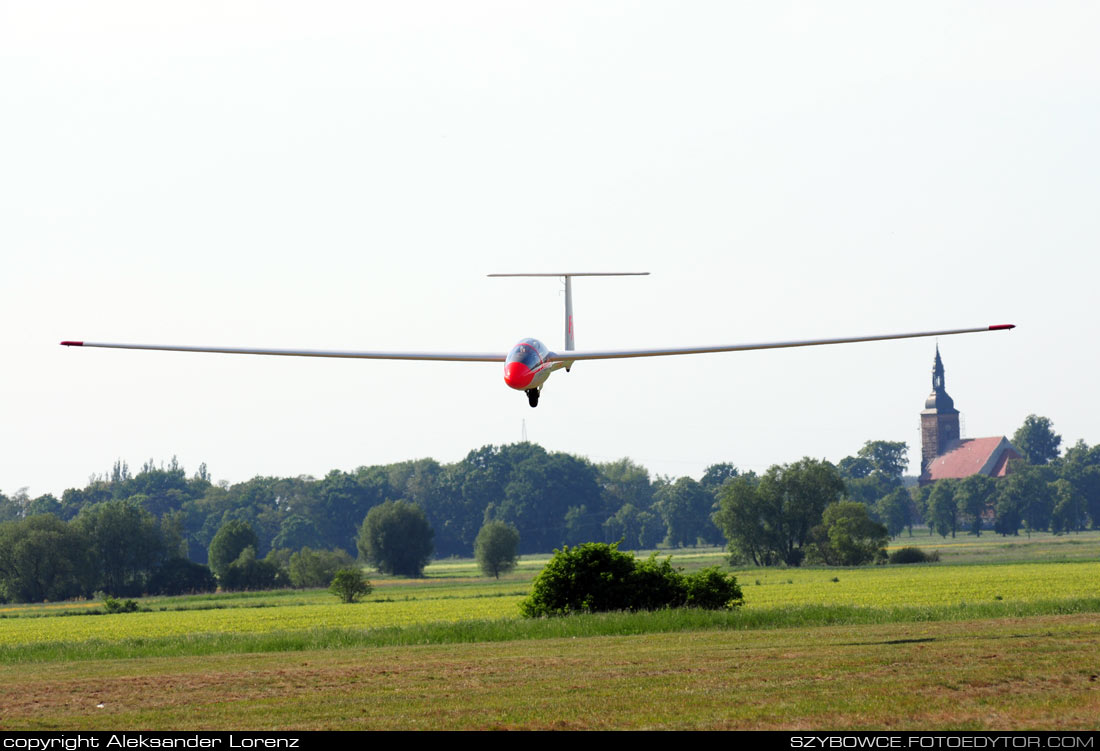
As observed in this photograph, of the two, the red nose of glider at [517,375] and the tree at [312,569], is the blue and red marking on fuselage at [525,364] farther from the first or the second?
the tree at [312,569]

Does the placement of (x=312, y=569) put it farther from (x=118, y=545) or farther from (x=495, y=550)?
(x=495, y=550)

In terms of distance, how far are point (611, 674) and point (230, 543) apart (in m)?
109

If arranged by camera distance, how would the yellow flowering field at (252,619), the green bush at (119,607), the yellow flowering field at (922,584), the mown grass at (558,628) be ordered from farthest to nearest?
the green bush at (119,607) < the yellow flowering field at (922,584) < the yellow flowering field at (252,619) < the mown grass at (558,628)

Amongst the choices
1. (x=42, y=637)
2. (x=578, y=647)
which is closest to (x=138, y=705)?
(x=578, y=647)

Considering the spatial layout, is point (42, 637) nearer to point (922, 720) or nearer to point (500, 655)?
point (500, 655)

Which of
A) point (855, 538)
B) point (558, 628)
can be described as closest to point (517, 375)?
point (558, 628)

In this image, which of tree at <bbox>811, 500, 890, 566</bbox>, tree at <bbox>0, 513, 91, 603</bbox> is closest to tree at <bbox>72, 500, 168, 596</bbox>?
tree at <bbox>0, 513, 91, 603</bbox>

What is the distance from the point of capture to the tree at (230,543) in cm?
12662

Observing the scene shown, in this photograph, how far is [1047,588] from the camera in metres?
67.1

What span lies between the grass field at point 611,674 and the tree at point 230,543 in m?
84.9

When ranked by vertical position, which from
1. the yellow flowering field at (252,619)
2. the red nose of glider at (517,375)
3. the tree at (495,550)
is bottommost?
the yellow flowering field at (252,619)

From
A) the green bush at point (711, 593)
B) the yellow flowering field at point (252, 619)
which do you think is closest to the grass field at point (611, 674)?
the green bush at point (711, 593)
